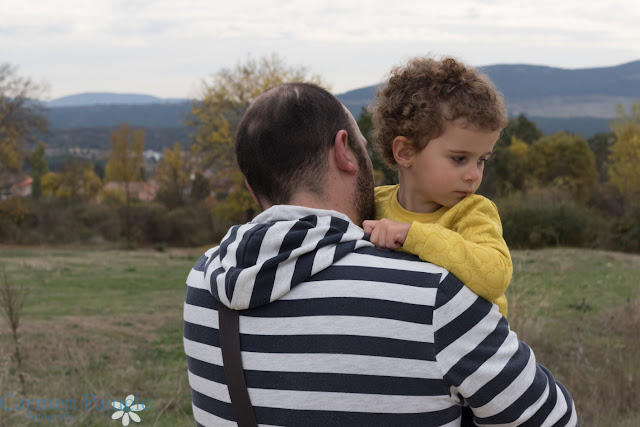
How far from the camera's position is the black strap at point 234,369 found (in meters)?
1.52

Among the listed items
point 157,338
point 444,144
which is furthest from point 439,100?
point 157,338

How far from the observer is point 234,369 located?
1.52 m

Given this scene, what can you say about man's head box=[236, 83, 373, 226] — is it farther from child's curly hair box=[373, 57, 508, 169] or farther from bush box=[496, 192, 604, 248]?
bush box=[496, 192, 604, 248]

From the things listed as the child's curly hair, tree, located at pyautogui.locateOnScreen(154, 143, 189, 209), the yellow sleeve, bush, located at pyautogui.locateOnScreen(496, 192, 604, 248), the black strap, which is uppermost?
the child's curly hair

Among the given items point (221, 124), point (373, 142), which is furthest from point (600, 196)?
point (373, 142)

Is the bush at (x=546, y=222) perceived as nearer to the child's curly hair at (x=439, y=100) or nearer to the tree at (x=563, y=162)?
the tree at (x=563, y=162)

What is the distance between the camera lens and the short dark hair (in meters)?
1.62

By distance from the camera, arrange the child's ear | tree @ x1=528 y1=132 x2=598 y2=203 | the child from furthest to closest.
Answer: tree @ x1=528 y1=132 x2=598 y2=203, the child's ear, the child

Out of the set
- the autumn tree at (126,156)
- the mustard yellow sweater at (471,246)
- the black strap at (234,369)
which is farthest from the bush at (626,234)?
the autumn tree at (126,156)

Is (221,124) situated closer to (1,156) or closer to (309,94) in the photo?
(1,156)

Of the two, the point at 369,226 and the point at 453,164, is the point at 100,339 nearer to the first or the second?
the point at 453,164

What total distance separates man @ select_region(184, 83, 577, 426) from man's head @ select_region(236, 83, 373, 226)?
25 millimetres

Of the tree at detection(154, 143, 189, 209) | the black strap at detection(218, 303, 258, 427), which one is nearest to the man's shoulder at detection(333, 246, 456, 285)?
the black strap at detection(218, 303, 258, 427)

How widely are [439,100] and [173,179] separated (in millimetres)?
51878
